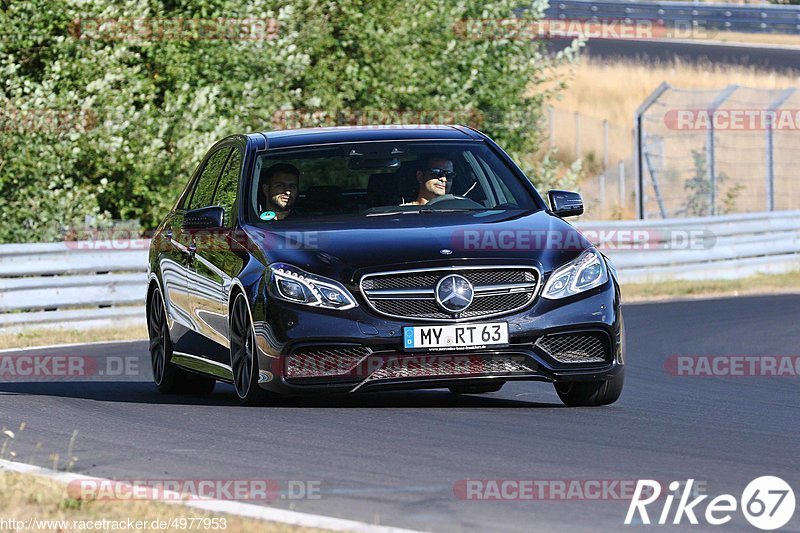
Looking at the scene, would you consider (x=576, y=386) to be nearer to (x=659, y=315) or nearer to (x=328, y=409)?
(x=328, y=409)

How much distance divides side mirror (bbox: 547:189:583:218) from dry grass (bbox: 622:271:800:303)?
11.5m

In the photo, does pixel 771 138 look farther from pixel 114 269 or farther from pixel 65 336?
pixel 65 336

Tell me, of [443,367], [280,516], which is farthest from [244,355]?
[280,516]

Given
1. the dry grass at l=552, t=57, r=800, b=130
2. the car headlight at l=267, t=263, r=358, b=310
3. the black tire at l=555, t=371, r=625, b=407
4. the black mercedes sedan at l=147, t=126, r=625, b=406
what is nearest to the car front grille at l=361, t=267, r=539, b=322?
the black mercedes sedan at l=147, t=126, r=625, b=406

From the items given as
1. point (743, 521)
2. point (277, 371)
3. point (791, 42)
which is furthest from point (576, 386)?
point (791, 42)

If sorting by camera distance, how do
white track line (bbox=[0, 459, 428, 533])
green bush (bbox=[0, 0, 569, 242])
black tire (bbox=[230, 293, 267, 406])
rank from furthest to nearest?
1. green bush (bbox=[0, 0, 569, 242])
2. black tire (bbox=[230, 293, 267, 406])
3. white track line (bbox=[0, 459, 428, 533])

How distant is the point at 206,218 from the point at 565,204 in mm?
2098

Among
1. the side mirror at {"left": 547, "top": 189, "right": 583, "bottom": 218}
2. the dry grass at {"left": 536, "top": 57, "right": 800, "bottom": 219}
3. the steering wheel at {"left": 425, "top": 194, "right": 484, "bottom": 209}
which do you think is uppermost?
the steering wheel at {"left": 425, "top": 194, "right": 484, "bottom": 209}

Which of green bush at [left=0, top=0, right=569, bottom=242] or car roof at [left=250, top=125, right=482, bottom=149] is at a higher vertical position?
car roof at [left=250, top=125, right=482, bottom=149]

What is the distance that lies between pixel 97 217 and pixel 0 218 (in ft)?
3.88

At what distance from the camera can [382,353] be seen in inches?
354

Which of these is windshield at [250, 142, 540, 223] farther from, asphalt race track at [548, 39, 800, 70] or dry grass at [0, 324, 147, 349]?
asphalt race track at [548, 39, 800, 70]

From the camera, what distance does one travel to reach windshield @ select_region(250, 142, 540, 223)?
10109mm

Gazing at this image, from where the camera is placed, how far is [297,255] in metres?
9.20
